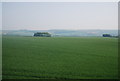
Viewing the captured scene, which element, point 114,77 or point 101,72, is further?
point 101,72

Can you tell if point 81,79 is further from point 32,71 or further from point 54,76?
point 32,71

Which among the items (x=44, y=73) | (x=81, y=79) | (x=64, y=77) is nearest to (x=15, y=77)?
(x=44, y=73)

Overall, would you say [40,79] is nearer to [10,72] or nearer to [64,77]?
[64,77]

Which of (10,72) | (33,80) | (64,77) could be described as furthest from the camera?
(10,72)

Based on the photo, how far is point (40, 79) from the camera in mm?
3490

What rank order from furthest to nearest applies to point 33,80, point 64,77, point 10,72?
point 10,72 < point 64,77 < point 33,80

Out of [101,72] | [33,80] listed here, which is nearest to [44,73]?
[33,80]

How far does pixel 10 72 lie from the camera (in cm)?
397

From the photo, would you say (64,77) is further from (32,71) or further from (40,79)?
(32,71)

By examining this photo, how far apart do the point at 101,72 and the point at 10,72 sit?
213 centimetres

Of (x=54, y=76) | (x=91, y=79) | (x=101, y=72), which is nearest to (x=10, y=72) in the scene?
(x=54, y=76)

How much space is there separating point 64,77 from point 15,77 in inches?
39.6

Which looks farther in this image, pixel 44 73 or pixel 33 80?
pixel 44 73

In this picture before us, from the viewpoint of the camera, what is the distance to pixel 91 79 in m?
3.59
